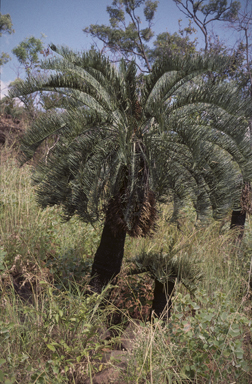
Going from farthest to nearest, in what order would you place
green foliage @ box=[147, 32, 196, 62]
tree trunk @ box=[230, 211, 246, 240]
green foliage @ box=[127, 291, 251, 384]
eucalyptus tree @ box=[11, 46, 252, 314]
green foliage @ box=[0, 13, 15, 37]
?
green foliage @ box=[0, 13, 15, 37] → green foliage @ box=[147, 32, 196, 62] → tree trunk @ box=[230, 211, 246, 240] → eucalyptus tree @ box=[11, 46, 252, 314] → green foliage @ box=[127, 291, 251, 384]

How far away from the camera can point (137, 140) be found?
2.92m

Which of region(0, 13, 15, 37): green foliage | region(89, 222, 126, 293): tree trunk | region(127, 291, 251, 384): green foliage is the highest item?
region(0, 13, 15, 37): green foliage

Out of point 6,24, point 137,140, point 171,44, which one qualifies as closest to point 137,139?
point 137,140

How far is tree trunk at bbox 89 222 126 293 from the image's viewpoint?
341 centimetres

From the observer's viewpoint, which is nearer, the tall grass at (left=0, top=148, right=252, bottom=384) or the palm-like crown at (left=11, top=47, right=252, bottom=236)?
the tall grass at (left=0, top=148, right=252, bottom=384)

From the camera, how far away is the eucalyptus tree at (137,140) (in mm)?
2832

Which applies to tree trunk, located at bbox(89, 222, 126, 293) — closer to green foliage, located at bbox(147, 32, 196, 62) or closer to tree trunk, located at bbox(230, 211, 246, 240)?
tree trunk, located at bbox(230, 211, 246, 240)

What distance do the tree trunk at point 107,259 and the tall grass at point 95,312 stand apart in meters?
0.16

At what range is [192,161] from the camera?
2859 millimetres

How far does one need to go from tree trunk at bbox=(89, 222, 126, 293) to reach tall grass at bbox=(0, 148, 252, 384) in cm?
16

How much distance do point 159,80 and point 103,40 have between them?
14664mm

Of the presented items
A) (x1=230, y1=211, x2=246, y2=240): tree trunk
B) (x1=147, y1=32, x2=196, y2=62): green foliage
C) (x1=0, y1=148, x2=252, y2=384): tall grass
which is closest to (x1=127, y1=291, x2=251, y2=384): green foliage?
(x1=0, y1=148, x2=252, y2=384): tall grass

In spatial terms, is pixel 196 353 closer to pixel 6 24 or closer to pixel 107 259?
pixel 107 259

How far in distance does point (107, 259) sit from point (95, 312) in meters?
0.60
